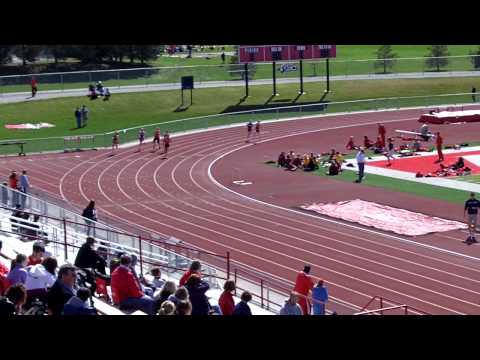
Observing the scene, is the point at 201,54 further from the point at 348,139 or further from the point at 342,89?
the point at 348,139

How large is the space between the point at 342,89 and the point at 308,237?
124 ft

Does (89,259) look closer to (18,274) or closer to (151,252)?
(18,274)

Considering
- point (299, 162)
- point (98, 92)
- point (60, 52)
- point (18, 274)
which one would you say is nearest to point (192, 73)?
point (98, 92)

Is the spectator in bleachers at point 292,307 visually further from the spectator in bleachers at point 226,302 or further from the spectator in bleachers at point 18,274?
the spectator in bleachers at point 18,274

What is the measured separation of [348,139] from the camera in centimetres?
4531

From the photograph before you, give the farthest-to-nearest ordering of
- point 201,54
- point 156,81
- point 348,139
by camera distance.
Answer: point 201,54, point 156,81, point 348,139

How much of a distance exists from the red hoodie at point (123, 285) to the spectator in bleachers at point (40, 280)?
769mm

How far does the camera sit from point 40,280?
11.3 m

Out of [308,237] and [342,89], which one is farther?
[342,89]

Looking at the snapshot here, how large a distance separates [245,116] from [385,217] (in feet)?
82.5

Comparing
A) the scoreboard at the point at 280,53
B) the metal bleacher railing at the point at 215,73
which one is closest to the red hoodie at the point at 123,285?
the scoreboard at the point at 280,53

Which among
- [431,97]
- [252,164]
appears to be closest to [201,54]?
[431,97]
